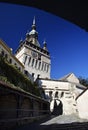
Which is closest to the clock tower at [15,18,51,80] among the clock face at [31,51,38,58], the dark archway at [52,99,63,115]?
the clock face at [31,51,38,58]

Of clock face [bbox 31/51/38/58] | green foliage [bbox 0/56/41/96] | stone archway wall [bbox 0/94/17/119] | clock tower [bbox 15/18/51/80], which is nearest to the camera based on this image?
stone archway wall [bbox 0/94/17/119]

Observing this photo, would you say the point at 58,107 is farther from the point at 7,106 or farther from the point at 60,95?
the point at 7,106

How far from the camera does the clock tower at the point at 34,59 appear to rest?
44.3 meters

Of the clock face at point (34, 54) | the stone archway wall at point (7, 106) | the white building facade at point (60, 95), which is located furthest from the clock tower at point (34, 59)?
the stone archway wall at point (7, 106)

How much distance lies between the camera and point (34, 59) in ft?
155

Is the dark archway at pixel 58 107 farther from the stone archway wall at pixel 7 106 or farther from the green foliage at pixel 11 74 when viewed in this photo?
the stone archway wall at pixel 7 106

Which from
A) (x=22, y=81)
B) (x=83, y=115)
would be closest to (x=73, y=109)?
(x=83, y=115)

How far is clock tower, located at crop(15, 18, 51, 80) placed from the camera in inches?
1744

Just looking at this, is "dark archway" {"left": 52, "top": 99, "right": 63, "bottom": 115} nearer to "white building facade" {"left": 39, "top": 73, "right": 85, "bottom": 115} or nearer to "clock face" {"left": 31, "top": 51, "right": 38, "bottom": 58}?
"white building facade" {"left": 39, "top": 73, "right": 85, "bottom": 115}

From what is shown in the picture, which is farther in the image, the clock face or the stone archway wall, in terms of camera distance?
the clock face

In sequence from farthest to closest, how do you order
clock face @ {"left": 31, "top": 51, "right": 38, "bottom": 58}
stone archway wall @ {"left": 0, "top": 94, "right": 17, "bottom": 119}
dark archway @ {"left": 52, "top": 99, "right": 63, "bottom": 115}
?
clock face @ {"left": 31, "top": 51, "right": 38, "bottom": 58}
dark archway @ {"left": 52, "top": 99, "right": 63, "bottom": 115}
stone archway wall @ {"left": 0, "top": 94, "right": 17, "bottom": 119}

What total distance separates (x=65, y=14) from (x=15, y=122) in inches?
476

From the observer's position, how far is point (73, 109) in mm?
34375

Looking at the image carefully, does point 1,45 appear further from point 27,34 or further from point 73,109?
point 27,34
